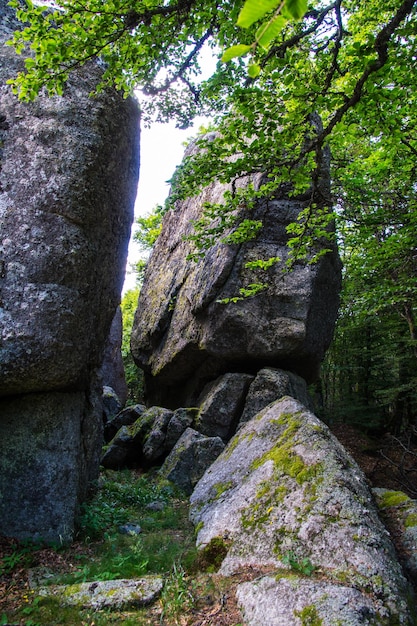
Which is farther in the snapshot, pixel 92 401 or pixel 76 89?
pixel 92 401

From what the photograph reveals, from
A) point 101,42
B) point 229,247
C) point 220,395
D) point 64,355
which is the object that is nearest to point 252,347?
point 220,395

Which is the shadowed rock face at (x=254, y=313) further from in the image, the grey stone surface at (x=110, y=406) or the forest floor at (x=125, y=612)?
the forest floor at (x=125, y=612)

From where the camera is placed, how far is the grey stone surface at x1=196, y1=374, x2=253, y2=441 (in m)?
11.4

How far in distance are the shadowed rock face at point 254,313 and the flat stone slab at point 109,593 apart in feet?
26.2

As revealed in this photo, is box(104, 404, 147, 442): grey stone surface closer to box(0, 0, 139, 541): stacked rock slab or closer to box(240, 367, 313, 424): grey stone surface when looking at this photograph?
box(240, 367, 313, 424): grey stone surface

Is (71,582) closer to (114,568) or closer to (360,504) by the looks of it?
(114,568)

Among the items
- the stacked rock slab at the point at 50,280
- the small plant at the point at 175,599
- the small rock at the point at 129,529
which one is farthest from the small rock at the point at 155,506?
the small plant at the point at 175,599

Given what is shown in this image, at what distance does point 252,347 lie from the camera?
462 inches

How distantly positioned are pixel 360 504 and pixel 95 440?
203 inches

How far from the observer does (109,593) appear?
152 inches

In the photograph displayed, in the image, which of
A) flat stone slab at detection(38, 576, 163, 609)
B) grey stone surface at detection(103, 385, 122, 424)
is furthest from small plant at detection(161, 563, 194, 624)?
grey stone surface at detection(103, 385, 122, 424)

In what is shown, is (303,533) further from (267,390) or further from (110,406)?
(110,406)

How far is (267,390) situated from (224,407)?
125cm

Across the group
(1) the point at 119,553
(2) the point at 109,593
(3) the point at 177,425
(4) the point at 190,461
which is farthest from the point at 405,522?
(3) the point at 177,425
